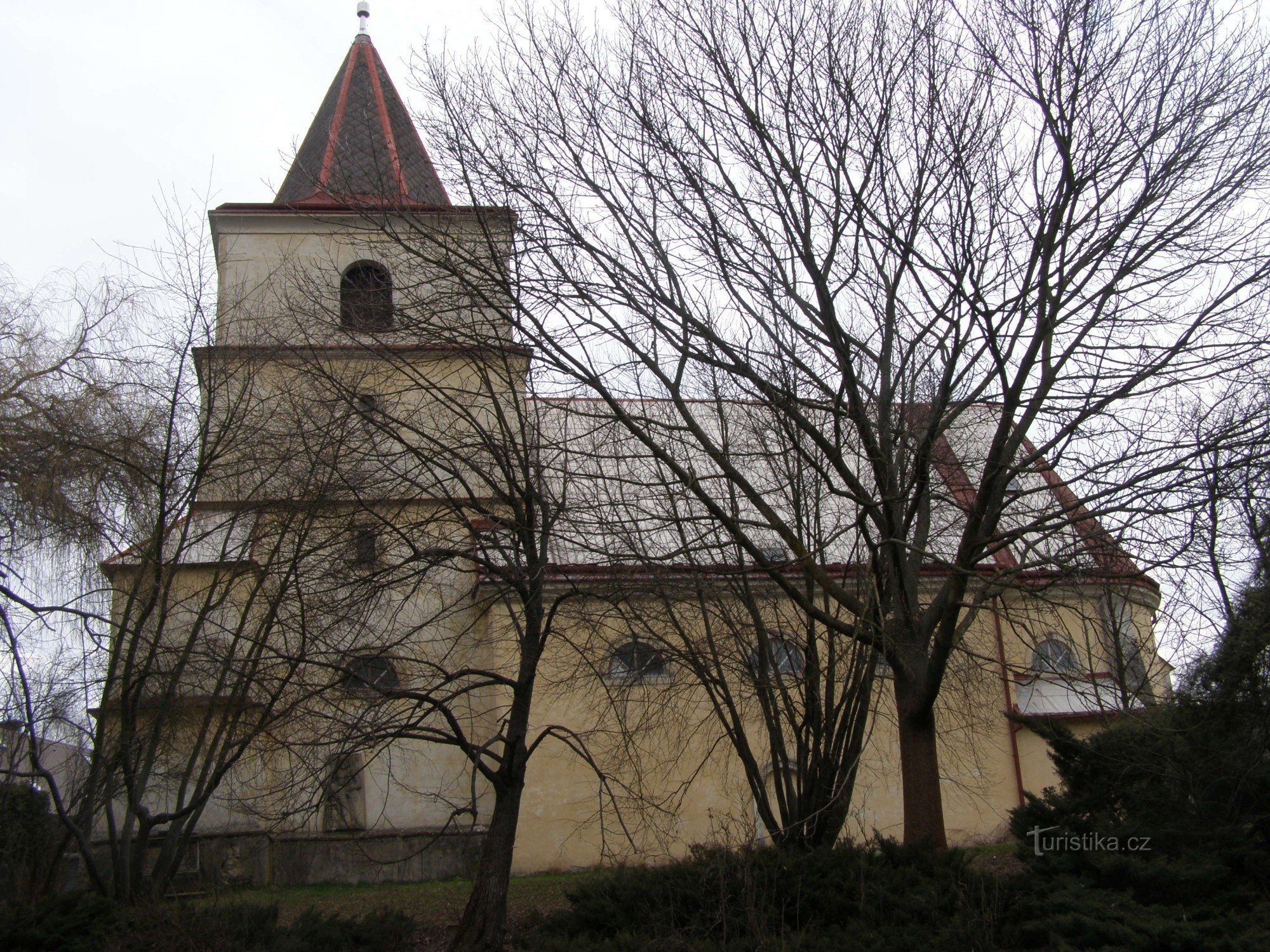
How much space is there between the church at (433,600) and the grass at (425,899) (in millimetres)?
709

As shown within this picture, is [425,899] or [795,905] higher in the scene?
[795,905]

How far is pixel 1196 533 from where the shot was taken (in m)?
7.42

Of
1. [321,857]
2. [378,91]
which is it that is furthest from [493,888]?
[378,91]

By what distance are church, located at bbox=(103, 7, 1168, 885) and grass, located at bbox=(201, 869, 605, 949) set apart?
27.9 inches

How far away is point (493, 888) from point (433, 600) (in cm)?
→ 790

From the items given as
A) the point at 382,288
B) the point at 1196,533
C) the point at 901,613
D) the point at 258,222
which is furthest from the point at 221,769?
the point at 258,222

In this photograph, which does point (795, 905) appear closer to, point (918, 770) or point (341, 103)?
point (918, 770)

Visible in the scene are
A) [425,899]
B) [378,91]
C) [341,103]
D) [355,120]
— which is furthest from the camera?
[378,91]

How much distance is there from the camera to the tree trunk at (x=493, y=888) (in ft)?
32.9

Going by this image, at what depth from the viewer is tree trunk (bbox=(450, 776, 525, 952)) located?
1003cm

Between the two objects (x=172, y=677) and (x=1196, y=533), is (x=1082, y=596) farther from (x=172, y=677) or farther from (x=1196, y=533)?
(x=172, y=677)

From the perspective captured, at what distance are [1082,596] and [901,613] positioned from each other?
144cm

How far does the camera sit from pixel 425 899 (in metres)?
14.9

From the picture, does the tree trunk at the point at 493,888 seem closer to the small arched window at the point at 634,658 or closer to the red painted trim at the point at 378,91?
the small arched window at the point at 634,658
